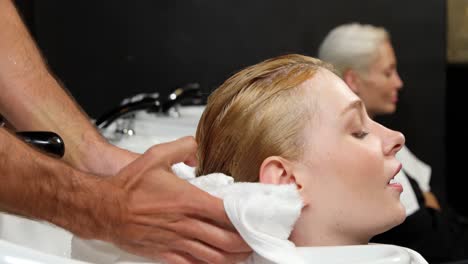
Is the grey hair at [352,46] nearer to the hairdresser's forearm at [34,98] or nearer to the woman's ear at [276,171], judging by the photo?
the hairdresser's forearm at [34,98]

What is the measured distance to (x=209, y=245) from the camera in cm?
115

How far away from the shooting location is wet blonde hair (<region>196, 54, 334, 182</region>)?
1257mm

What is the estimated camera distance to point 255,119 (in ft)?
4.14

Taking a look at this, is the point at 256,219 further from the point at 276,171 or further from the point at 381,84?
the point at 381,84

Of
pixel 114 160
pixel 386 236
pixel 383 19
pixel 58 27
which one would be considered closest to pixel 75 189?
pixel 114 160

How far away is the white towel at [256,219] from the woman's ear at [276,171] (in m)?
0.03

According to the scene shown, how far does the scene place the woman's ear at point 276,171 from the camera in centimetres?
124

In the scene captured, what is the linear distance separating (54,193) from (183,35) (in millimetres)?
1745

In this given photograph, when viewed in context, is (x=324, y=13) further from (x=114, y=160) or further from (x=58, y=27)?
(x=114, y=160)

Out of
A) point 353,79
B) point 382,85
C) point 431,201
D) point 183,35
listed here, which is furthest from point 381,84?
point 183,35

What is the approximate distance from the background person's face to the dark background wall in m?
0.07

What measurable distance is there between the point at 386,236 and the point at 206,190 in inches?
73.1

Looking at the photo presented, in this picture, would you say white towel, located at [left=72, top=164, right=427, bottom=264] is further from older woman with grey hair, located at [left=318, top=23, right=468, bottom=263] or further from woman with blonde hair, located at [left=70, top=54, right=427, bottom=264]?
older woman with grey hair, located at [left=318, top=23, right=468, bottom=263]

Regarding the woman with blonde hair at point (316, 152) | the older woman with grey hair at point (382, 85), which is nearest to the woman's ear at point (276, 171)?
the woman with blonde hair at point (316, 152)
